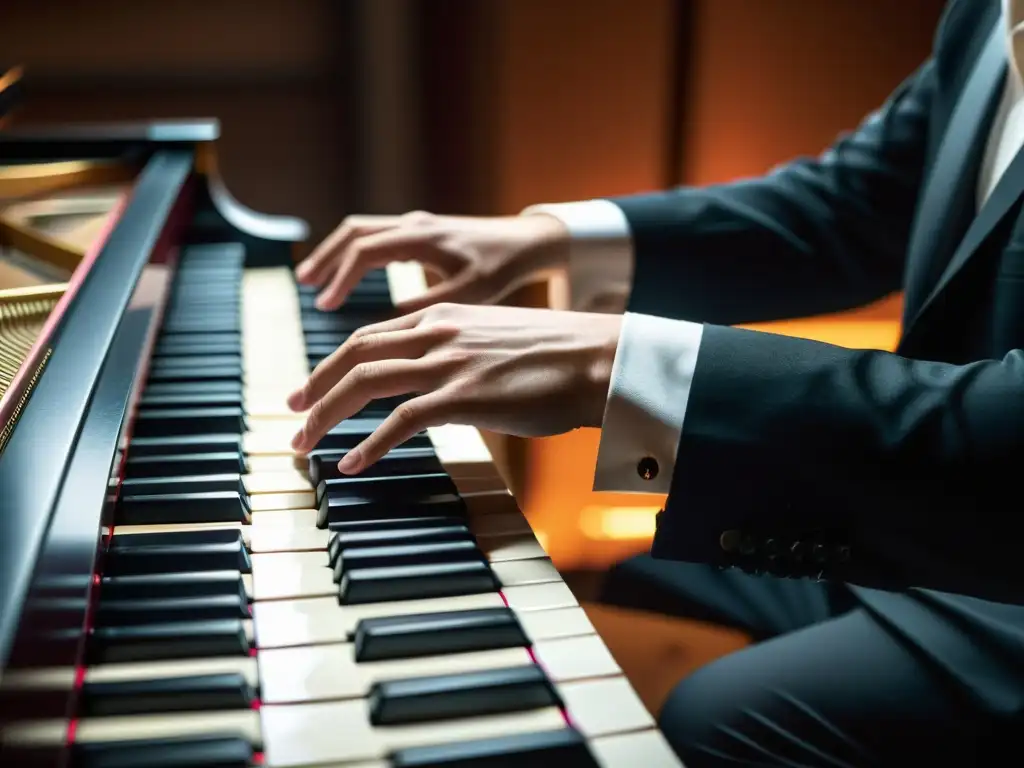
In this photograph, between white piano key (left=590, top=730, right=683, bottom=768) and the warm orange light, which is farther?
the warm orange light

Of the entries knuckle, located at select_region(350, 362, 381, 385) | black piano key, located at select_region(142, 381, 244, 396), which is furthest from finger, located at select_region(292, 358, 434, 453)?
black piano key, located at select_region(142, 381, 244, 396)

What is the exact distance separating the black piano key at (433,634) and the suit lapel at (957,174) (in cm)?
58

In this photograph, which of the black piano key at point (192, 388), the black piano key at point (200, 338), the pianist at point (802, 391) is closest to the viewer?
the pianist at point (802, 391)

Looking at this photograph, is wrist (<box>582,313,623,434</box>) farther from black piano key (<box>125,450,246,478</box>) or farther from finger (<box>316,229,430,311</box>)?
finger (<box>316,229,430,311</box>)

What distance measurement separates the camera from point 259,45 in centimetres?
257

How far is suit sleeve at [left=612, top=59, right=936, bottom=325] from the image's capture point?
125 centimetres

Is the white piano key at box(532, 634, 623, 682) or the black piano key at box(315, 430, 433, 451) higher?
the white piano key at box(532, 634, 623, 682)

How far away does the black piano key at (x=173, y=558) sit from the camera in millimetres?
663

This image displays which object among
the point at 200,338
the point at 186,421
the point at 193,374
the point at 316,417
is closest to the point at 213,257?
the point at 200,338

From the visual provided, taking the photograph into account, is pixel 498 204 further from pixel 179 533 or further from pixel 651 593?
pixel 179 533

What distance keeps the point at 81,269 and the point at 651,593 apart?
0.66 meters

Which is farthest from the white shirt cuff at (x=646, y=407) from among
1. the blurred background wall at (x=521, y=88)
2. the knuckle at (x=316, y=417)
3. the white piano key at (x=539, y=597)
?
the blurred background wall at (x=521, y=88)

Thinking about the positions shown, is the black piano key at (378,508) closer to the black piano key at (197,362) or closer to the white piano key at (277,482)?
the white piano key at (277,482)

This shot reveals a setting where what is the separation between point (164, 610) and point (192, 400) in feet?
1.11
